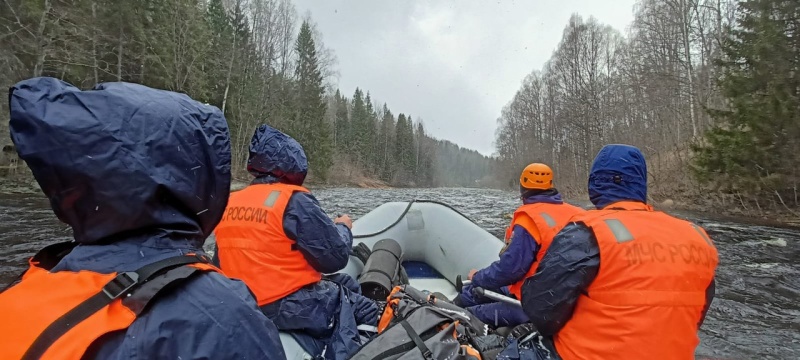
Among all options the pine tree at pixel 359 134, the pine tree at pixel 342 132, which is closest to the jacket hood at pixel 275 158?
the pine tree at pixel 342 132

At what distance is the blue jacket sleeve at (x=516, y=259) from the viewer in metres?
2.80

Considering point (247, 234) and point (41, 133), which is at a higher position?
point (41, 133)

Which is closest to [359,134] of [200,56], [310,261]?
[200,56]

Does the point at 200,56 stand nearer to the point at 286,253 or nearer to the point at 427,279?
the point at 427,279

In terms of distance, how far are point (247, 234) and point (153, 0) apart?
1836 centimetres

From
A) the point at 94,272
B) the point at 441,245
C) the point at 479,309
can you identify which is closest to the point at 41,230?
the point at 441,245

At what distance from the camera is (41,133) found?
78 centimetres

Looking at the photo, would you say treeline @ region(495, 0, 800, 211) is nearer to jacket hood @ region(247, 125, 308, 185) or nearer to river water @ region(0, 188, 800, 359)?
river water @ region(0, 188, 800, 359)

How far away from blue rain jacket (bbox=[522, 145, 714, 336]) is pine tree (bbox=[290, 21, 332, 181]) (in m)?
28.7

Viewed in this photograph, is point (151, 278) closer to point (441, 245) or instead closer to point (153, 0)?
point (441, 245)

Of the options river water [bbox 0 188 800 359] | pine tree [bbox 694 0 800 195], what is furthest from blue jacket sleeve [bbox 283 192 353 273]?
pine tree [bbox 694 0 800 195]

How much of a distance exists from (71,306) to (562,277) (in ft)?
5.68

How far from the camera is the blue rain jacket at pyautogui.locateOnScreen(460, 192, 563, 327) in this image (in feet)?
9.21

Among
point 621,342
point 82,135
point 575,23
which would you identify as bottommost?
point 621,342
